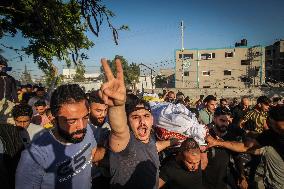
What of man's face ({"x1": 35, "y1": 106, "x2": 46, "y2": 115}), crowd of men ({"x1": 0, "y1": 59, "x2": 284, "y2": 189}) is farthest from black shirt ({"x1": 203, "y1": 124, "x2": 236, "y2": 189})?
man's face ({"x1": 35, "y1": 106, "x2": 46, "y2": 115})

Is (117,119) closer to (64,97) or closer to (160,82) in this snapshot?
(64,97)

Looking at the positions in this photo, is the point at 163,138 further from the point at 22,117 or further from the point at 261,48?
the point at 261,48

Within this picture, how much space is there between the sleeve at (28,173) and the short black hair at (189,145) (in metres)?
1.85

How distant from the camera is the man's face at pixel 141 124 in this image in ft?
9.11

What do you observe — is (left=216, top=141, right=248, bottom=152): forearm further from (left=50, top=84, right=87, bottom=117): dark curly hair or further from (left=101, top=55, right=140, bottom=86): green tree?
(left=101, top=55, right=140, bottom=86): green tree

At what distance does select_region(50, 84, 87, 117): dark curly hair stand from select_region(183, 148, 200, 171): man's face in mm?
1589

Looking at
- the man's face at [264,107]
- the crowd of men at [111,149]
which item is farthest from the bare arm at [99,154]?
the man's face at [264,107]

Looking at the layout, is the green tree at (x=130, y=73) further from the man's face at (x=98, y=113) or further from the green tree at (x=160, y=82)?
the man's face at (x=98, y=113)

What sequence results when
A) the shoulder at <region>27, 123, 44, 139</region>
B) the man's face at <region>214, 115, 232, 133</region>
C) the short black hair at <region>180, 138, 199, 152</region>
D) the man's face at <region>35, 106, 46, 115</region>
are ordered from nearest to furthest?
the short black hair at <region>180, 138, 199, 152</region> < the shoulder at <region>27, 123, 44, 139</region> < the man's face at <region>214, 115, 232, 133</region> < the man's face at <region>35, 106, 46, 115</region>

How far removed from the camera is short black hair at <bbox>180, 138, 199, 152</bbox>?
3.41m

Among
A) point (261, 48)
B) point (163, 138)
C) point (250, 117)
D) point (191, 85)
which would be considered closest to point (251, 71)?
point (261, 48)

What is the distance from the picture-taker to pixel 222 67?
5097cm

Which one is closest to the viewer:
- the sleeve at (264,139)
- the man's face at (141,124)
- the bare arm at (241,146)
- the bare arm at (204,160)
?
the man's face at (141,124)

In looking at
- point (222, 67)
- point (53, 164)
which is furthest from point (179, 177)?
point (222, 67)
